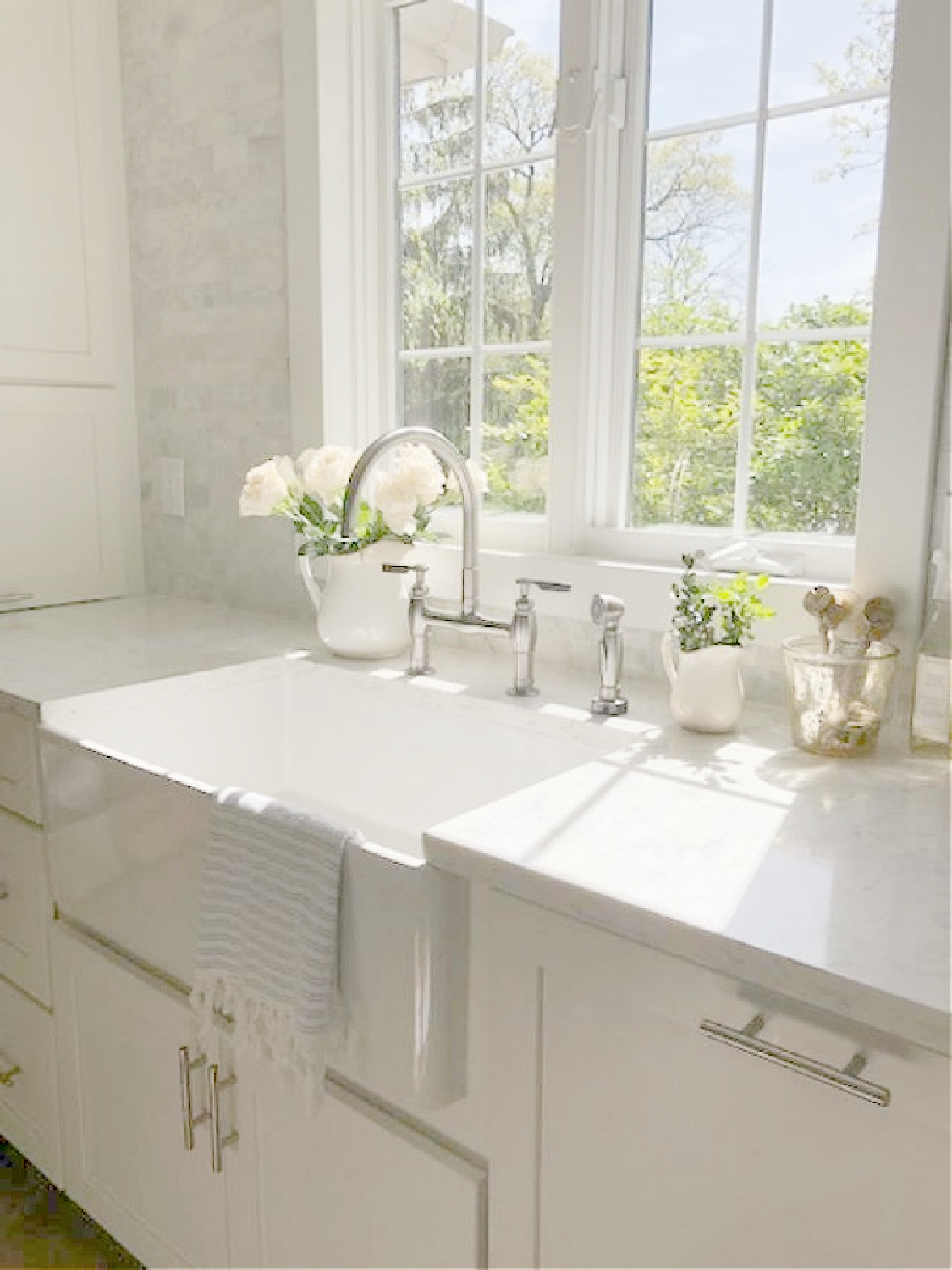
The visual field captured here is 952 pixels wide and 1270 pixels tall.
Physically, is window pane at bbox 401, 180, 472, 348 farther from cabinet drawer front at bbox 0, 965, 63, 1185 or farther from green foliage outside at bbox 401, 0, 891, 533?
cabinet drawer front at bbox 0, 965, 63, 1185

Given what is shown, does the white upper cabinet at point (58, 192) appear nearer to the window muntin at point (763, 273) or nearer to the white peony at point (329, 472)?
the white peony at point (329, 472)

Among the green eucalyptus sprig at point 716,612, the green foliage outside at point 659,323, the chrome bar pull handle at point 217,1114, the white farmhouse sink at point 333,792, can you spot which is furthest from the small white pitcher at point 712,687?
the chrome bar pull handle at point 217,1114

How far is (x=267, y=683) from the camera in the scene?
5.87ft

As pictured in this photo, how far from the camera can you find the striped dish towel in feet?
3.60

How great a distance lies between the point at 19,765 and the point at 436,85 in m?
1.43

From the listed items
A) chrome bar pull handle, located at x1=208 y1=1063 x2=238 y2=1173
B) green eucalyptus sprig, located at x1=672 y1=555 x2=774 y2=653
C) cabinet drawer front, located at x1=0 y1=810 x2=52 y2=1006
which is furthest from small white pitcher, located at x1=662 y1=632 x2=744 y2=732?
cabinet drawer front, located at x1=0 y1=810 x2=52 y2=1006

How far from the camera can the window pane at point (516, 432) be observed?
1.90 metres

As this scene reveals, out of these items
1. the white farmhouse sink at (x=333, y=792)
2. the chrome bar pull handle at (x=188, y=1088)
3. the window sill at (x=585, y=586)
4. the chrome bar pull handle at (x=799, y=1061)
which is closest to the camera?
the chrome bar pull handle at (x=799, y=1061)

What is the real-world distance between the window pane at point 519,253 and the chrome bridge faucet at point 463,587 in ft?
1.15

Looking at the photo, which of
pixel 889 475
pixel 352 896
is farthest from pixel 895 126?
pixel 352 896

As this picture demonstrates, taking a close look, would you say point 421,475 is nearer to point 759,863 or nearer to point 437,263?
point 437,263

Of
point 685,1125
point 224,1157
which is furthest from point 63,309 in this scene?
point 685,1125

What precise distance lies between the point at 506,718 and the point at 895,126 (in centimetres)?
91

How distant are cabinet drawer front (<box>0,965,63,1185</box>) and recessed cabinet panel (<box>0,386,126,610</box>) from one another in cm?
91
